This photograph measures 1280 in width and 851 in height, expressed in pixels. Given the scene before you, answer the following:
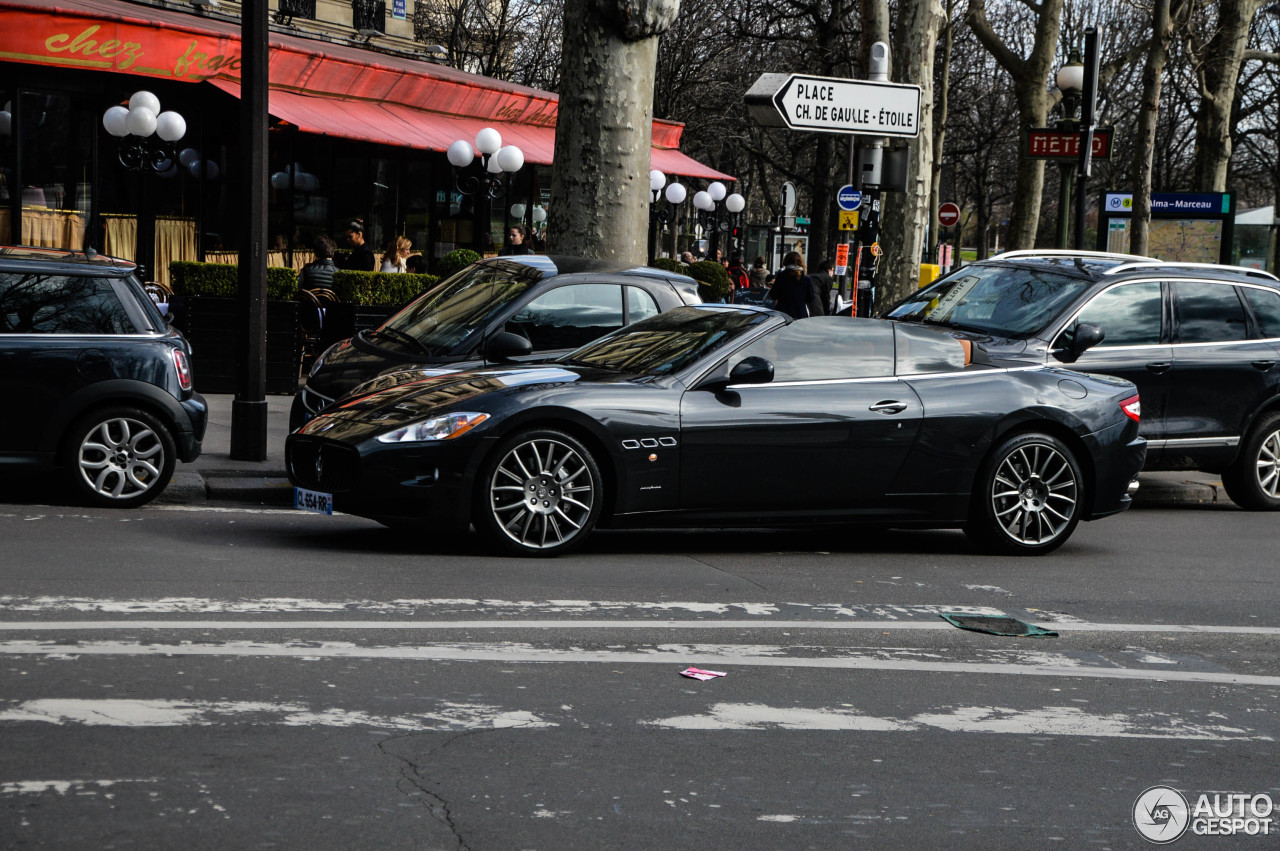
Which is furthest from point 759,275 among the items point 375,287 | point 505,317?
point 505,317

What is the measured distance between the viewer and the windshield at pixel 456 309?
1031 centimetres

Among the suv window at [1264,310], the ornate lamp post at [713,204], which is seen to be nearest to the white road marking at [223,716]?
the suv window at [1264,310]

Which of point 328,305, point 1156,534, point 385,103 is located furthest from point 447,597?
point 385,103

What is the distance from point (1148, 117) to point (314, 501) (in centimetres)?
2091

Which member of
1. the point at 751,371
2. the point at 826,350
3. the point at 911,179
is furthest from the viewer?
the point at 911,179

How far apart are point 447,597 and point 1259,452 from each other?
7.54 m

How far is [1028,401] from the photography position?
878 centimetres

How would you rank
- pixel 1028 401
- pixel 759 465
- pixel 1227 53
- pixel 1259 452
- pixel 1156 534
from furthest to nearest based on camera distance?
pixel 1227 53 < pixel 1259 452 < pixel 1156 534 < pixel 1028 401 < pixel 759 465

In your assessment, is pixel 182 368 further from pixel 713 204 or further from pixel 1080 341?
pixel 713 204

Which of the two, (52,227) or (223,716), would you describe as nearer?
(223,716)

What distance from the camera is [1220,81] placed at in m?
33.9

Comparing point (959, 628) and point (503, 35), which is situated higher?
point (503, 35)

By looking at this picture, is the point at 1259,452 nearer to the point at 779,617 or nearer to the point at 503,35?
the point at 779,617

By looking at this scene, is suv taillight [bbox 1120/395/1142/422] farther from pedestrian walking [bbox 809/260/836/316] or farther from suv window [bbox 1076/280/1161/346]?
pedestrian walking [bbox 809/260/836/316]
